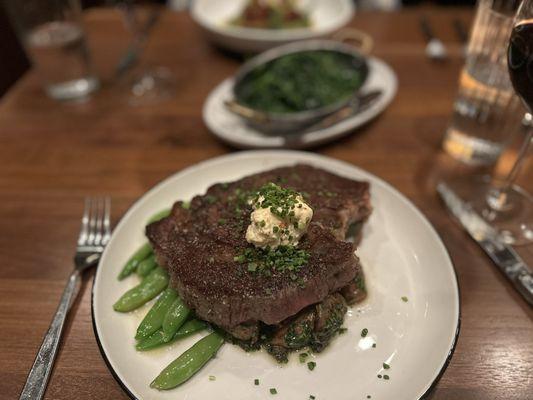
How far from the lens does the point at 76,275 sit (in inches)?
92.4

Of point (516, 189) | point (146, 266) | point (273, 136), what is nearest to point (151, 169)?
point (273, 136)

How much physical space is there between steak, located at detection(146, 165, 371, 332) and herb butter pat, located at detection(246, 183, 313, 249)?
10 centimetres

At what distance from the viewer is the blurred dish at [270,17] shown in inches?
175

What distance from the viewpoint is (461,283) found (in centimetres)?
233

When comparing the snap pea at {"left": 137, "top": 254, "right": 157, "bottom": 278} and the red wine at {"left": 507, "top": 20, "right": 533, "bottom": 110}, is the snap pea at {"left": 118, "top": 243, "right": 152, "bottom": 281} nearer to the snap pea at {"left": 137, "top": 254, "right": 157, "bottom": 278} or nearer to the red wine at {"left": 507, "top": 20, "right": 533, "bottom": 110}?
the snap pea at {"left": 137, "top": 254, "right": 157, "bottom": 278}

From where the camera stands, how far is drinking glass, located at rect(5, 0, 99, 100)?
3.62m

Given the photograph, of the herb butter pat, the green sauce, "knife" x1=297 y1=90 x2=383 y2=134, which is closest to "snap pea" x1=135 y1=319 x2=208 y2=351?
the herb butter pat

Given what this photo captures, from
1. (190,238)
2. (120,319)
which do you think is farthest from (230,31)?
(120,319)

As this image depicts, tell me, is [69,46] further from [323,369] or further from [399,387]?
[399,387]

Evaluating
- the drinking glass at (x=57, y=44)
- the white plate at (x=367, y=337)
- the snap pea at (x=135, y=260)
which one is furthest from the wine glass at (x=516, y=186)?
the drinking glass at (x=57, y=44)

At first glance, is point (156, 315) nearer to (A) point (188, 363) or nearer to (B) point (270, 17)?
(A) point (188, 363)

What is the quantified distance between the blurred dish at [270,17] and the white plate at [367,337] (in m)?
2.74

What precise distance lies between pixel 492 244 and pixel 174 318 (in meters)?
1.89

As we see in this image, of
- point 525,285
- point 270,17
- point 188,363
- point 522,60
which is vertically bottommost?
point 188,363
